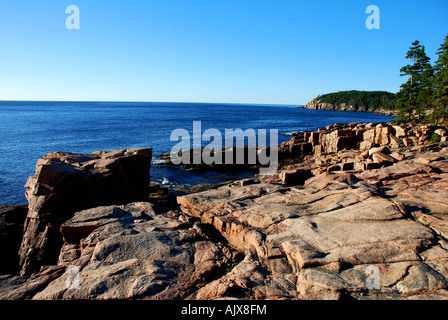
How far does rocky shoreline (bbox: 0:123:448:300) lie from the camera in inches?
317

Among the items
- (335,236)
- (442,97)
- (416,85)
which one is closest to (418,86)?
(416,85)

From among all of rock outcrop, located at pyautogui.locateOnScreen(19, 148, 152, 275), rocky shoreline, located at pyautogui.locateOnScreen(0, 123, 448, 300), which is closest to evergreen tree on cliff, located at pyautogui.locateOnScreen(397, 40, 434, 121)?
rocky shoreline, located at pyautogui.locateOnScreen(0, 123, 448, 300)

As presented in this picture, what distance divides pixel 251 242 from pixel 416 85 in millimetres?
57244

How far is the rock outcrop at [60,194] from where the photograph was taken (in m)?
16.3

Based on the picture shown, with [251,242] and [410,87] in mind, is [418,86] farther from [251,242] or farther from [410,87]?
[251,242]

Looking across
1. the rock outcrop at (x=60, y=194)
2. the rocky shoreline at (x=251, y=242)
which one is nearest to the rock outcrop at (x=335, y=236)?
the rocky shoreline at (x=251, y=242)

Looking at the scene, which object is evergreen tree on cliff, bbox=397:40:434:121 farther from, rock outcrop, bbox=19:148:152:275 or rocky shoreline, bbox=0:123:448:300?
rock outcrop, bbox=19:148:152:275

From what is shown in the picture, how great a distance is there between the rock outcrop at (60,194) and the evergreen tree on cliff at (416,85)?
169ft

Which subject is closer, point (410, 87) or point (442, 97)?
point (442, 97)

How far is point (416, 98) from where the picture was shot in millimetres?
48844

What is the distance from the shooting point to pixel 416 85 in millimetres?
51281

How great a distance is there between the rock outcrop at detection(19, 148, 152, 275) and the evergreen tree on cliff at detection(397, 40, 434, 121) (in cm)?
5137
